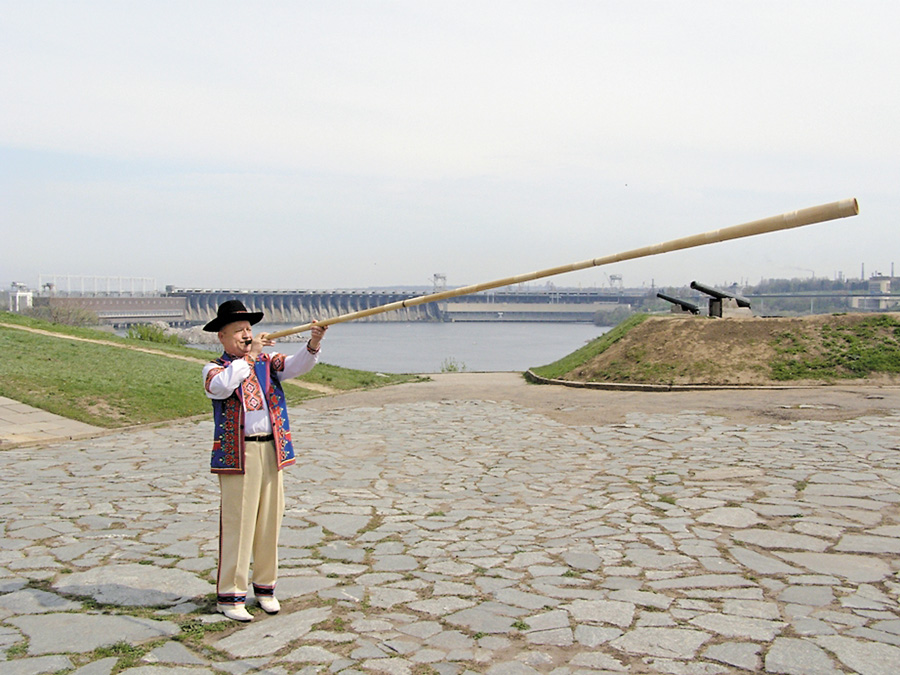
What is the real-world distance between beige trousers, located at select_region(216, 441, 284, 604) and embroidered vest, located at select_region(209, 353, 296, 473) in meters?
0.05

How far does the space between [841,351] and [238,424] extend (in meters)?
15.9

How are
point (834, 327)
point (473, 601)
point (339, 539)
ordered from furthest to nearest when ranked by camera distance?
point (834, 327) → point (339, 539) → point (473, 601)

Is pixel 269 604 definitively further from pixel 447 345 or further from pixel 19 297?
pixel 19 297

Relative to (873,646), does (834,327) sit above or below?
above

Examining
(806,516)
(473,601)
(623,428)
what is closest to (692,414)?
(623,428)

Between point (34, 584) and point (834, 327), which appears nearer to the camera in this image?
point (34, 584)

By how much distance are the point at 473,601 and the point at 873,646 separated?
6.60 ft

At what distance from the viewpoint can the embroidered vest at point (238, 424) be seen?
434 centimetres

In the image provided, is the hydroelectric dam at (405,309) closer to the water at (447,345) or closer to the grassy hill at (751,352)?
the water at (447,345)

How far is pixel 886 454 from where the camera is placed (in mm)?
8367

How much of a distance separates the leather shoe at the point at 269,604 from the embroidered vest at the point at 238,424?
71 cm

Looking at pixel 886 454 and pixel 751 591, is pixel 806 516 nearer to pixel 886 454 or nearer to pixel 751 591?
pixel 751 591

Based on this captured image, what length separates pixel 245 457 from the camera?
4332mm

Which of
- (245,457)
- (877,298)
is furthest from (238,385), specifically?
(877,298)
